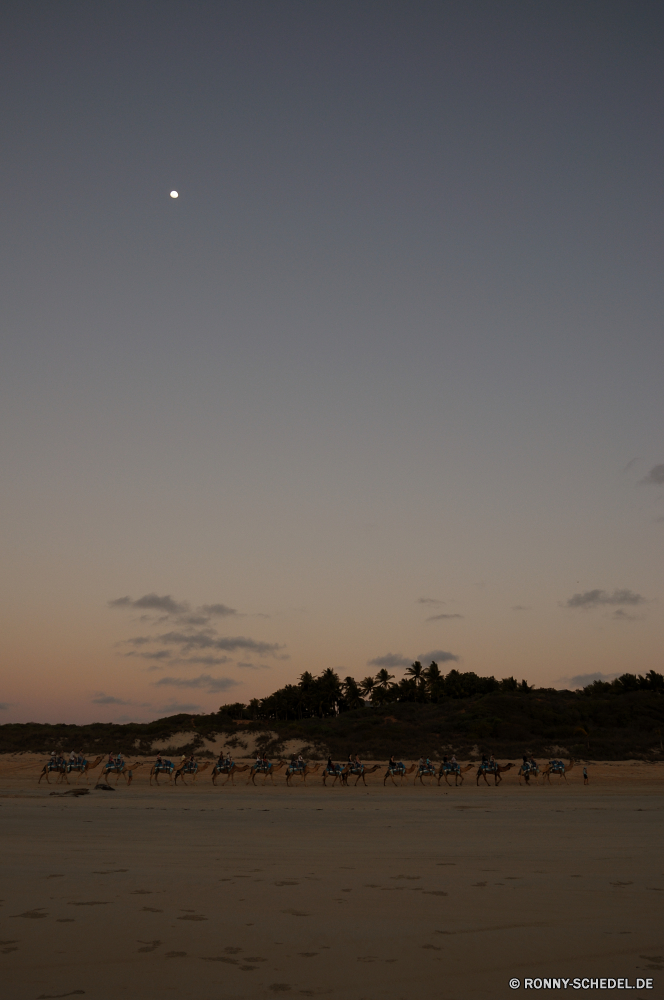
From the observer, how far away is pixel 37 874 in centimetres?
826

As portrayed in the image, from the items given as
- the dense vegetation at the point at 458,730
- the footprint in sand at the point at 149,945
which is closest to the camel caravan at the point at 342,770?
the dense vegetation at the point at 458,730

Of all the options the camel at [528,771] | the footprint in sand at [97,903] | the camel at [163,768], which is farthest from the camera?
the camel at [163,768]

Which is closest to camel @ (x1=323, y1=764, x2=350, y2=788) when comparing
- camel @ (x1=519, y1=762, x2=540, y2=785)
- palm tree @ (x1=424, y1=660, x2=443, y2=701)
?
camel @ (x1=519, y1=762, x2=540, y2=785)

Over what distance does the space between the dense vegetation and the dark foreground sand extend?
3625 centimetres

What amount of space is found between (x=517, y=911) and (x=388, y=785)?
28.5 meters

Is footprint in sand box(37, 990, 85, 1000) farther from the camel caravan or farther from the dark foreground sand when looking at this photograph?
the camel caravan

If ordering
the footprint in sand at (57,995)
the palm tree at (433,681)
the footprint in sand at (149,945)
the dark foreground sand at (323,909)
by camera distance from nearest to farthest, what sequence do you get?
the footprint in sand at (57,995) < the dark foreground sand at (323,909) < the footprint in sand at (149,945) < the palm tree at (433,681)

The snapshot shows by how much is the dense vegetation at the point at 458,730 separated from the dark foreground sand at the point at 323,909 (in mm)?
36251

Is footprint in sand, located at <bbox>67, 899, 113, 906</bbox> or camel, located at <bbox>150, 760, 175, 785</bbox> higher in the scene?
footprint in sand, located at <bbox>67, 899, 113, 906</bbox>

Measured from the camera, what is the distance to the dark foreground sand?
15.7 ft

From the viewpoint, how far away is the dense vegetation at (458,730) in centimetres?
4841

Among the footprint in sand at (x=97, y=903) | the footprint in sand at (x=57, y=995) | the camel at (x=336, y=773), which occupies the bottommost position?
the camel at (x=336, y=773)

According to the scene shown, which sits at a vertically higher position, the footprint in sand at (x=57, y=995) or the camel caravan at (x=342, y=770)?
the footprint in sand at (x=57, y=995)

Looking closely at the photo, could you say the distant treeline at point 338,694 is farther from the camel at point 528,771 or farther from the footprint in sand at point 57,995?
the footprint in sand at point 57,995
